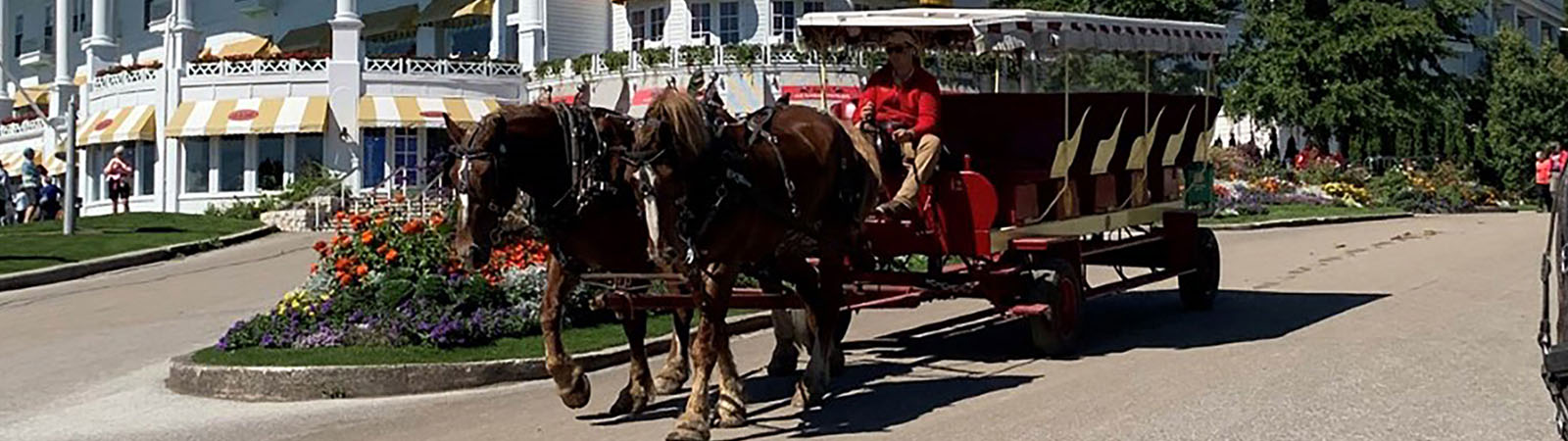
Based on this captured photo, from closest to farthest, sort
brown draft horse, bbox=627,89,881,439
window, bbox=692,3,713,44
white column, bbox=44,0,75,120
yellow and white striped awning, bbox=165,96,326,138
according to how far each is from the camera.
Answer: brown draft horse, bbox=627,89,881,439 < yellow and white striped awning, bbox=165,96,326,138 < window, bbox=692,3,713,44 < white column, bbox=44,0,75,120

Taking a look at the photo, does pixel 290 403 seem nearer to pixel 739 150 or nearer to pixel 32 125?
pixel 739 150

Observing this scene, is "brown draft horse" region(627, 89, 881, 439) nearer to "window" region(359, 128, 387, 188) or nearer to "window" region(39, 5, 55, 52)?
"window" region(359, 128, 387, 188)

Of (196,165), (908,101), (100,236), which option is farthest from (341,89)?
(908,101)

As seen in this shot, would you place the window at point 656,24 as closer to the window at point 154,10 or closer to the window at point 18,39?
the window at point 154,10

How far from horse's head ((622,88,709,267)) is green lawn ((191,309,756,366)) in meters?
3.95

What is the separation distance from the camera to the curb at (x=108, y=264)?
22391 mm

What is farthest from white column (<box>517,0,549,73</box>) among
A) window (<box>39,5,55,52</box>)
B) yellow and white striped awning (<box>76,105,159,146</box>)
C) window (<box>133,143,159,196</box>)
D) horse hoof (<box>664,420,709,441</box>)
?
horse hoof (<box>664,420,709,441</box>)

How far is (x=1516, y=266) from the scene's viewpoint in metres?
20.1

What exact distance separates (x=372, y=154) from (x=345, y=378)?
1192 inches

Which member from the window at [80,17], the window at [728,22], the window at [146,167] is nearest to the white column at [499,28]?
the window at [728,22]

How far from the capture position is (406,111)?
4006cm

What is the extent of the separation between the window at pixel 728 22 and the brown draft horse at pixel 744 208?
31.5 metres

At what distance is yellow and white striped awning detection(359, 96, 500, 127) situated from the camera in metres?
39.8

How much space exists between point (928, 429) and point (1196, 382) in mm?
2404
